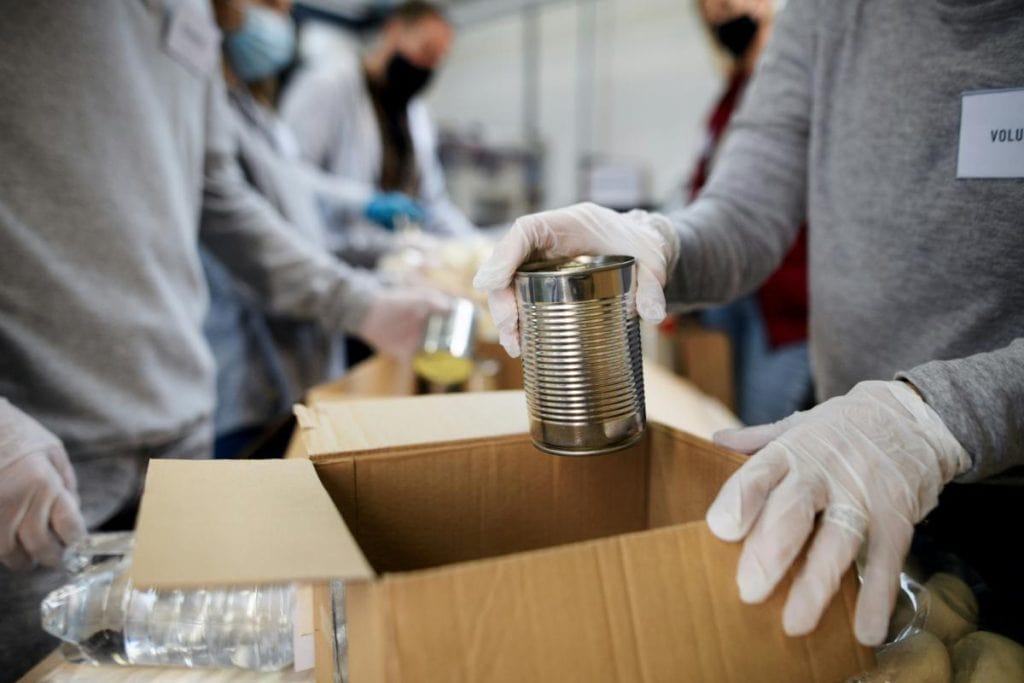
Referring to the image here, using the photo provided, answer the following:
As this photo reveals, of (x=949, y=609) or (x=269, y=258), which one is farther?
(x=269, y=258)

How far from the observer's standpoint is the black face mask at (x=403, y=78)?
2846 millimetres

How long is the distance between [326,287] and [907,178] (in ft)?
3.95

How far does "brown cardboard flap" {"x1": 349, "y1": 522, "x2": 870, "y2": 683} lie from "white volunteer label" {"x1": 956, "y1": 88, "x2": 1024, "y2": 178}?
1.81ft

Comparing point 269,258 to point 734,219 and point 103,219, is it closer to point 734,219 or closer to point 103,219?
point 103,219

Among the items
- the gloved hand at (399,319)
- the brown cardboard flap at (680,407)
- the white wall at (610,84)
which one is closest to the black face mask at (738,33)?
the brown cardboard flap at (680,407)

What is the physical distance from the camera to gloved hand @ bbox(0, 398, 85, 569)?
30.1 inches

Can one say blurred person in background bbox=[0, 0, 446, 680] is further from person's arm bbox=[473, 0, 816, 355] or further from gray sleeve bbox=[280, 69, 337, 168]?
gray sleeve bbox=[280, 69, 337, 168]

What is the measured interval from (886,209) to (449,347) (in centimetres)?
83

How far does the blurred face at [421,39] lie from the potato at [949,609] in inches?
105

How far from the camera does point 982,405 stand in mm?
639

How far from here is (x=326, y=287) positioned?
1.59m

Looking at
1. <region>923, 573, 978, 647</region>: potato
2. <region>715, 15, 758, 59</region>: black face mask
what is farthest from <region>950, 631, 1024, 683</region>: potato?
<region>715, 15, 758, 59</region>: black face mask

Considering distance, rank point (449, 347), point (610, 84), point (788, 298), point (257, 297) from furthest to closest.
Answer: point (610, 84) < point (788, 298) < point (257, 297) < point (449, 347)

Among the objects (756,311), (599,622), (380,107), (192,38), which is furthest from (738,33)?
(599,622)
